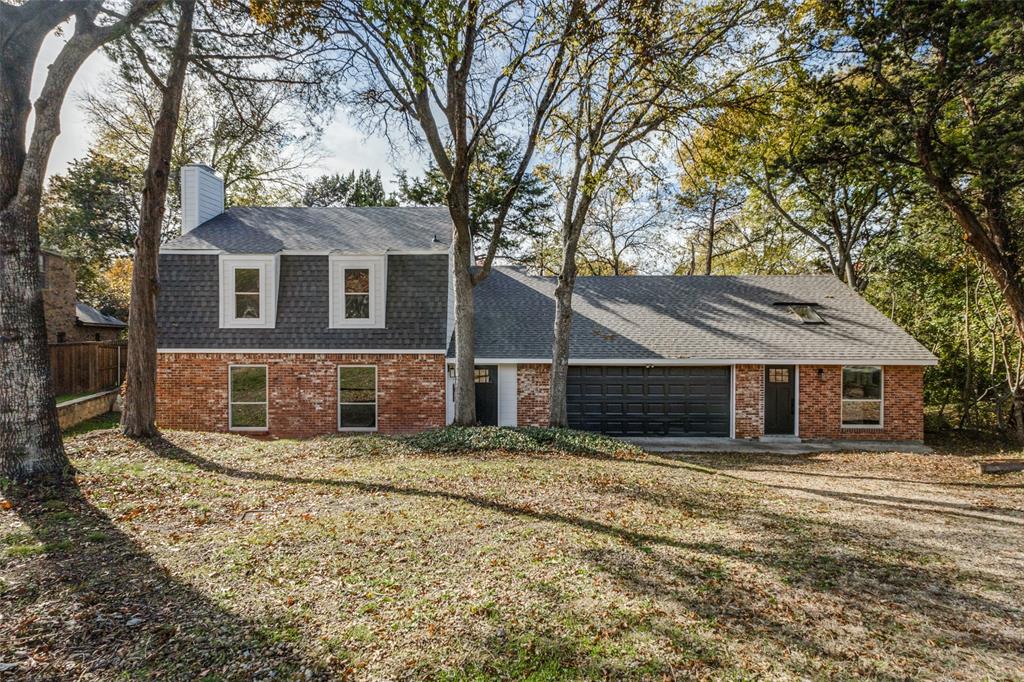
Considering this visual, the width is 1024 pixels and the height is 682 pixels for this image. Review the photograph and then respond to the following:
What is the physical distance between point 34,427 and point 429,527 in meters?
5.03

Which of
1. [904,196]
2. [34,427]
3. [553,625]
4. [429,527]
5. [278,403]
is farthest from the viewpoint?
[904,196]

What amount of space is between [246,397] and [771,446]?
13.4 m

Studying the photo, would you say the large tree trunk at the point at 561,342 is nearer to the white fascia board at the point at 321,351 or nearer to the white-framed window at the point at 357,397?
the white fascia board at the point at 321,351

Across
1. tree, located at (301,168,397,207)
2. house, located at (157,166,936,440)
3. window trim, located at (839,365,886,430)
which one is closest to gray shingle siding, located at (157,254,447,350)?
house, located at (157,166,936,440)

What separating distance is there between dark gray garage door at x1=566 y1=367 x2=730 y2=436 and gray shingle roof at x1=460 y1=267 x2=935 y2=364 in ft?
1.87

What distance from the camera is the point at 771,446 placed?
12648 mm

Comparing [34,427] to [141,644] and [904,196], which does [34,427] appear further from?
[904,196]

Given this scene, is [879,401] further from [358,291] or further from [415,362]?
[358,291]

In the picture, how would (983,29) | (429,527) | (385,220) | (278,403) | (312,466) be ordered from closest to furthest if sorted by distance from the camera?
(429,527) < (312,466) < (983,29) < (278,403) < (385,220)

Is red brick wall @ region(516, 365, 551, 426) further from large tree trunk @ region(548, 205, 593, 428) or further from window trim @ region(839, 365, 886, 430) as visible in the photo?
window trim @ region(839, 365, 886, 430)

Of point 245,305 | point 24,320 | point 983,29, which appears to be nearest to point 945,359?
point 983,29

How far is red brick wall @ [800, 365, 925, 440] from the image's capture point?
43.5ft

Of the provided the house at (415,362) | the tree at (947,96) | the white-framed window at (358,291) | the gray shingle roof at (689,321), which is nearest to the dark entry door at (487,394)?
the house at (415,362)

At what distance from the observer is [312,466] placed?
803 centimetres
